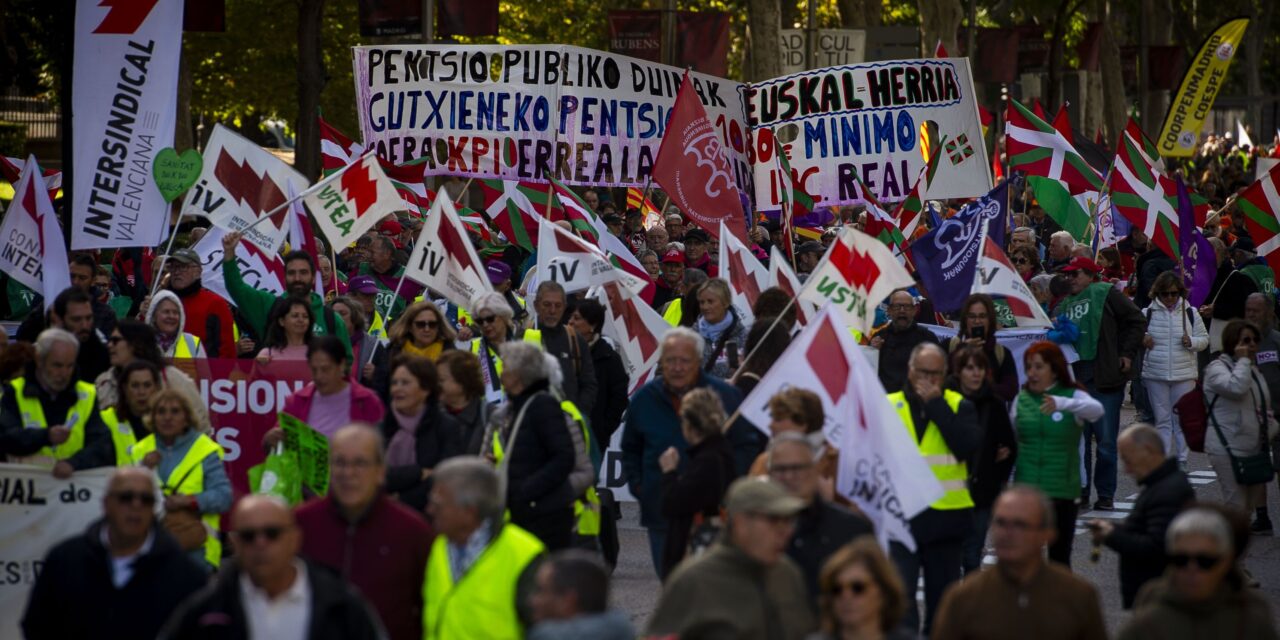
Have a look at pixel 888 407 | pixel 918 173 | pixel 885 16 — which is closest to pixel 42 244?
pixel 888 407

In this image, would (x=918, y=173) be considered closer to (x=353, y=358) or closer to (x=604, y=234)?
(x=604, y=234)

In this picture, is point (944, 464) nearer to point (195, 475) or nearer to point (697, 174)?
point (195, 475)

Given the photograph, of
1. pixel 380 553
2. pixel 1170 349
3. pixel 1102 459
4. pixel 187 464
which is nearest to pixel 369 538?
pixel 380 553

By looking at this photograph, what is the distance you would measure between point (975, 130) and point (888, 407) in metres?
10.9

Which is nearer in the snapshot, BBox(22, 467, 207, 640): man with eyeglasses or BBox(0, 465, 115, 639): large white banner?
BBox(22, 467, 207, 640): man with eyeglasses

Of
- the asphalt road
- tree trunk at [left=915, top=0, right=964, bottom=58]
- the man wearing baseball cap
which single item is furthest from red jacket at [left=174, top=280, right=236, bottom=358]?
tree trunk at [left=915, top=0, right=964, bottom=58]

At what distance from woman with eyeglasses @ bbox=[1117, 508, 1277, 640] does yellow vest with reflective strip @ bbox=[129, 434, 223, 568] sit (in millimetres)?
3871

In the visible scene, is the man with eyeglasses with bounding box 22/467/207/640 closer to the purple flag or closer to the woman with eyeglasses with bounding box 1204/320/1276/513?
the woman with eyeglasses with bounding box 1204/320/1276/513

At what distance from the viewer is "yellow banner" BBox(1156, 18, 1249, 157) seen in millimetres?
29484

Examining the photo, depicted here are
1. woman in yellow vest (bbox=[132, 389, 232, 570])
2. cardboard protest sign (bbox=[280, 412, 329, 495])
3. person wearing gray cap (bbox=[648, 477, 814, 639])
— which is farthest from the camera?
cardboard protest sign (bbox=[280, 412, 329, 495])

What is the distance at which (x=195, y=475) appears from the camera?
27.2ft

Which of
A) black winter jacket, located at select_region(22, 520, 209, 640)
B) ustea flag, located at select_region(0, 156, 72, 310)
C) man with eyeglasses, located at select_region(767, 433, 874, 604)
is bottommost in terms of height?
black winter jacket, located at select_region(22, 520, 209, 640)

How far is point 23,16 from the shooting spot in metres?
31.5

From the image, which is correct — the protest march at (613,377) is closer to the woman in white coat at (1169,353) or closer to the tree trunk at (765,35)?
the woman in white coat at (1169,353)
